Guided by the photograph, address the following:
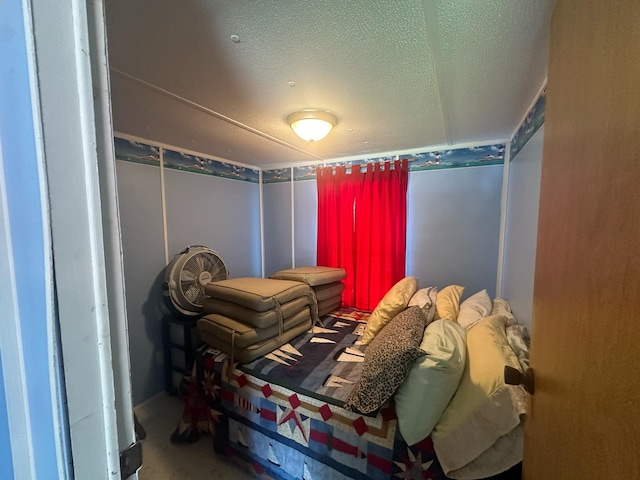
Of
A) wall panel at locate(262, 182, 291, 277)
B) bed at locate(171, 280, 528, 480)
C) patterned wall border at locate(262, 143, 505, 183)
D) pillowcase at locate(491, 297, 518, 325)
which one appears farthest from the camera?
wall panel at locate(262, 182, 291, 277)

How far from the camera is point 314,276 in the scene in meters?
2.32

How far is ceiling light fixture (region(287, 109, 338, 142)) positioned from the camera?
1607 millimetres

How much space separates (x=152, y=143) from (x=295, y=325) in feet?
6.60

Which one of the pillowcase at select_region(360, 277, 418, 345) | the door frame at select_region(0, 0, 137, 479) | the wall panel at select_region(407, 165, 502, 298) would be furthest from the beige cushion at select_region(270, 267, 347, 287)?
the door frame at select_region(0, 0, 137, 479)

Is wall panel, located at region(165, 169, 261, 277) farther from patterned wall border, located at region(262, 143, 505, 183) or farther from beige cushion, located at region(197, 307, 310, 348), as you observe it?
patterned wall border, located at region(262, 143, 505, 183)

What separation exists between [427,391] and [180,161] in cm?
268

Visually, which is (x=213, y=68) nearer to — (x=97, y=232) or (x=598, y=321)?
(x=97, y=232)

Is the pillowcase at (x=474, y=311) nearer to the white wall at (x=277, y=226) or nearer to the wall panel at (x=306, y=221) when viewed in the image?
the wall panel at (x=306, y=221)

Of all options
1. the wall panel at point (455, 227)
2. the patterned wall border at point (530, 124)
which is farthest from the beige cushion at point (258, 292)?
the patterned wall border at point (530, 124)

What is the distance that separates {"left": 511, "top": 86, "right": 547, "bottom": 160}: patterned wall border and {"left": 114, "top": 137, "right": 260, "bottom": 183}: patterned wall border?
2.71 m

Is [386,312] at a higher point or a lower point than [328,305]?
higher

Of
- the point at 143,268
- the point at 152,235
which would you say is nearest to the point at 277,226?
the point at 152,235

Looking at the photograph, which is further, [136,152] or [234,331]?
[136,152]

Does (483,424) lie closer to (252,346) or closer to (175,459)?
(252,346)
